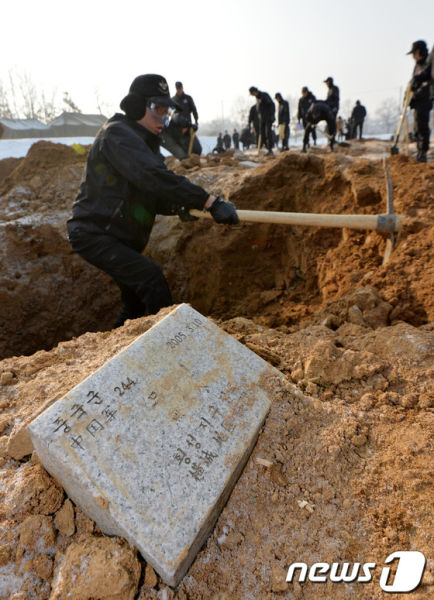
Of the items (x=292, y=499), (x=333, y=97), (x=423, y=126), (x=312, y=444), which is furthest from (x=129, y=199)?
(x=333, y=97)

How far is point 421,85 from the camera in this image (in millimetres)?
5777

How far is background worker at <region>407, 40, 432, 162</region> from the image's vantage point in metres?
5.66

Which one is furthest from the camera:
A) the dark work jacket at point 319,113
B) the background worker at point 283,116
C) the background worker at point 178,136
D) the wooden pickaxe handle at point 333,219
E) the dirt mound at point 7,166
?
the background worker at point 283,116

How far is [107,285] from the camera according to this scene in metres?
4.78

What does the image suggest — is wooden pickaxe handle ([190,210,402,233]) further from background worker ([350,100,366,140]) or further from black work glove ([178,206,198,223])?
background worker ([350,100,366,140])

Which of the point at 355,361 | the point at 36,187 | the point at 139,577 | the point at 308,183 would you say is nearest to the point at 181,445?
the point at 139,577

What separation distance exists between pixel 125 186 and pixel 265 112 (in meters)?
9.01

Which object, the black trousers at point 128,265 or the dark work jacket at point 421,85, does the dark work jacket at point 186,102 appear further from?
the black trousers at point 128,265

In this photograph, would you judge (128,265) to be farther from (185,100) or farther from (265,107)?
(265,107)

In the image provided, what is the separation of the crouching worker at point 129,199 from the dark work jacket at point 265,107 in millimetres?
8254

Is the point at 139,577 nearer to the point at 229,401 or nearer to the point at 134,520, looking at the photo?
the point at 134,520

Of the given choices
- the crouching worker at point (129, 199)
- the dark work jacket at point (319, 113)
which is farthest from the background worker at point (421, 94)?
the crouching worker at point (129, 199)

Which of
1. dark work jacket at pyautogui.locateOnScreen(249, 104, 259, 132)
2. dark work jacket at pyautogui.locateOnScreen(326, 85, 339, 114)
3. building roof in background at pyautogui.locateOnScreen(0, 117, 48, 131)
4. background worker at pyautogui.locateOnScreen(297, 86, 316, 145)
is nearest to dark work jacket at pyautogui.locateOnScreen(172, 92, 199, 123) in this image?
background worker at pyautogui.locateOnScreen(297, 86, 316, 145)

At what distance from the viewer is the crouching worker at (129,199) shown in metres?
2.56
